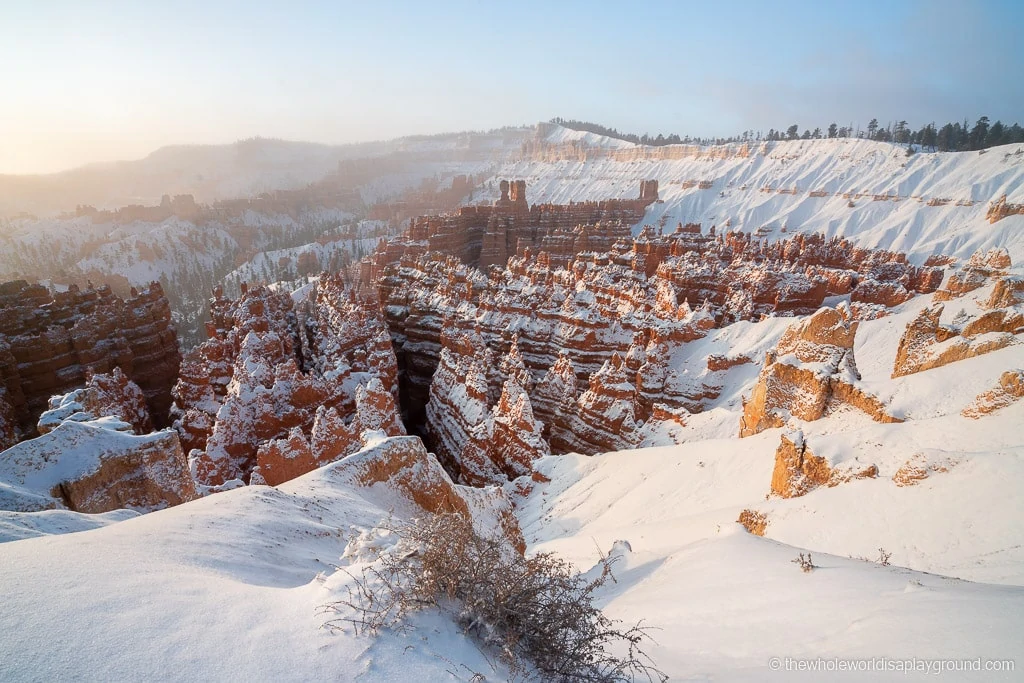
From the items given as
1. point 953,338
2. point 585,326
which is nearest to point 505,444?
point 585,326

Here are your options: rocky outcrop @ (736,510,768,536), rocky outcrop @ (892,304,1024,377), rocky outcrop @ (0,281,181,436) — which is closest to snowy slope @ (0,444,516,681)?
rocky outcrop @ (736,510,768,536)

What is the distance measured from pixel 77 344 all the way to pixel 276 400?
15.8m

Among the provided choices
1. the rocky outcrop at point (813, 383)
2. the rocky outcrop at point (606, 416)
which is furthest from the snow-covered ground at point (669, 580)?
the rocky outcrop at point (606, 416)

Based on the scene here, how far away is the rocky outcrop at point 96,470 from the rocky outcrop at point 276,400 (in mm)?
2903

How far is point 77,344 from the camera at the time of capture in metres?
Answer: 23.6

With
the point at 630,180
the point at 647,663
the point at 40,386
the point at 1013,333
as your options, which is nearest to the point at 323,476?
the point at 647,663

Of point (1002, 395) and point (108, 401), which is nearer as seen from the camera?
point (1002, 395)

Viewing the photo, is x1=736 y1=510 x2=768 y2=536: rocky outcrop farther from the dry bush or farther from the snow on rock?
the snow on rock

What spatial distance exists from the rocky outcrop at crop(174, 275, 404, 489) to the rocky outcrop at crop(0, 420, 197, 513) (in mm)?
2903

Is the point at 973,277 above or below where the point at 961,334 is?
above

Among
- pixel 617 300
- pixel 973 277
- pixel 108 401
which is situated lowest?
pixel 108 401

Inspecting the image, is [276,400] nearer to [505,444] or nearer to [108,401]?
[108,401]

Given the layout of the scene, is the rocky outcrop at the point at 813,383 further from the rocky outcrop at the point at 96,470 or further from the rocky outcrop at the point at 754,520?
the rocky outcrop at the point at 96,470

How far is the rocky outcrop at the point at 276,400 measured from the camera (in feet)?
43.7
